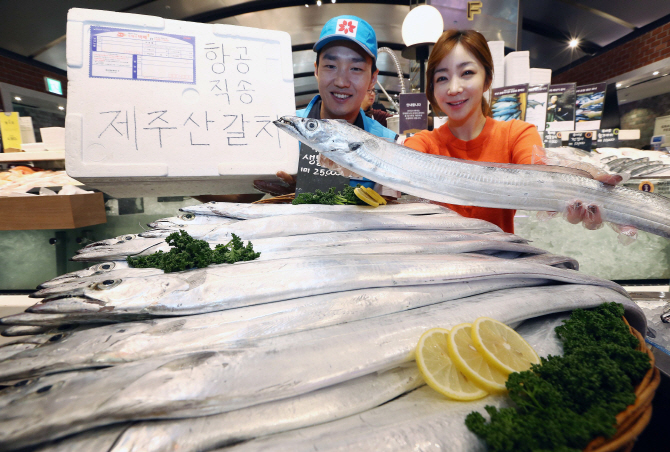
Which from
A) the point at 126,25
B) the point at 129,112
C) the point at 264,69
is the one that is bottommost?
the point at 129,112

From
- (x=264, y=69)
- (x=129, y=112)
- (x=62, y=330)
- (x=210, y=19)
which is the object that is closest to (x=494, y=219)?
(x=264, y=69)

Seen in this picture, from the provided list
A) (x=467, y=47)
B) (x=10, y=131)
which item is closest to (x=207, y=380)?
(x=467, y=47)

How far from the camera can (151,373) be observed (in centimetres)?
61

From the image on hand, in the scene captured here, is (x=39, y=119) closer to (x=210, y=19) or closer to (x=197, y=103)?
(x=210, y=19)

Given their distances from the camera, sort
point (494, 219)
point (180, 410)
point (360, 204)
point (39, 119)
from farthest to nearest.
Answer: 1. point (39, 119)
2. point (494, 219)
3. point (360, 204)
4. point (180, 410)

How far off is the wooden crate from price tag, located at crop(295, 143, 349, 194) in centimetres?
216

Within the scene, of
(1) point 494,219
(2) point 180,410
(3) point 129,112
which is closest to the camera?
(2) point 180,410

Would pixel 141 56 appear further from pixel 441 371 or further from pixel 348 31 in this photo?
pixel 441 371

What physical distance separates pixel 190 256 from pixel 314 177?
3.10 feet

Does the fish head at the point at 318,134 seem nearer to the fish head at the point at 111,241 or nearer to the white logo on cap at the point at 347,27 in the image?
the fish head at the point at 111,241

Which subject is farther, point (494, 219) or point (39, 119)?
point (39, 119)

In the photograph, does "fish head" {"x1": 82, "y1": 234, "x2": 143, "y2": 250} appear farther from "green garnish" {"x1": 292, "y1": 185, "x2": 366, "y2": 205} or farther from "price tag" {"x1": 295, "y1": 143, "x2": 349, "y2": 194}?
"price tag" {"x1": 295, "y1": 143, "x2": 349, "y2": 194}

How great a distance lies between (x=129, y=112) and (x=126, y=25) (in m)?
0.55

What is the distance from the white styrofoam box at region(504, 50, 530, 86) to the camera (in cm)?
314
